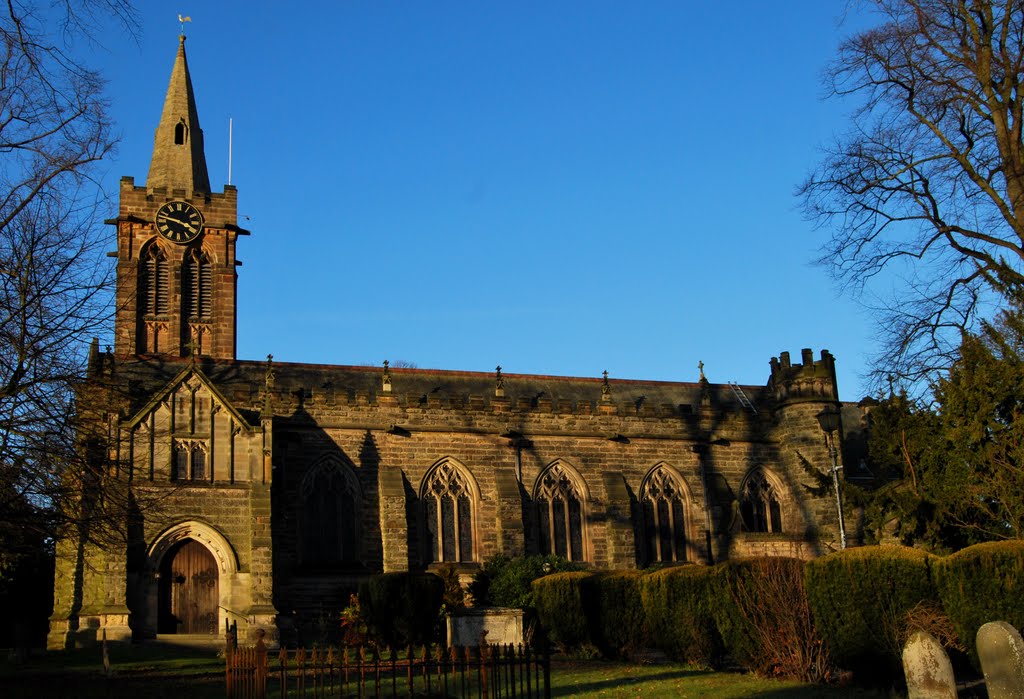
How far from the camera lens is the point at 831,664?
17969mm

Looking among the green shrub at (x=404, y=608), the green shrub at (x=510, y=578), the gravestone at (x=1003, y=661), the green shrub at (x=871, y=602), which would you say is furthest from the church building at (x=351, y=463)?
the gravestone at (x=1003, y=661)

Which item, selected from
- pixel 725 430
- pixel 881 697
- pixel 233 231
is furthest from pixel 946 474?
pixel 233 231

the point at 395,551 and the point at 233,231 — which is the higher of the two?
the point at 233,231

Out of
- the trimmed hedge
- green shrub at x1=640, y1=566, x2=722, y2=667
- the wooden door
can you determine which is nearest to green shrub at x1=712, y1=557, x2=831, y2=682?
the trimmed hedge

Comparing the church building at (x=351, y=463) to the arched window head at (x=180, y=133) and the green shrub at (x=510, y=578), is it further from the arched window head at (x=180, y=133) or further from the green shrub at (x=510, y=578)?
the green shrub at (x=510, y=578)

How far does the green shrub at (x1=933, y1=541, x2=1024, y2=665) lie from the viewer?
591 inches

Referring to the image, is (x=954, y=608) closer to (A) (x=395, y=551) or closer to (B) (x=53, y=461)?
(B) (x=53, y=461)

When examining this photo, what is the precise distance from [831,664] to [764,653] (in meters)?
1.11

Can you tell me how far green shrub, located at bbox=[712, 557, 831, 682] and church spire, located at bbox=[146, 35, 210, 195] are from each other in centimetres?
2716

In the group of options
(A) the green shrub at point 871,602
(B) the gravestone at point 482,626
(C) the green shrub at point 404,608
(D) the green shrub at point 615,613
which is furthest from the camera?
(C) the green shrub at point 404,608

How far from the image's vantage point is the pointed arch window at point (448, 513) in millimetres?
32750

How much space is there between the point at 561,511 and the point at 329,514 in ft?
23.2

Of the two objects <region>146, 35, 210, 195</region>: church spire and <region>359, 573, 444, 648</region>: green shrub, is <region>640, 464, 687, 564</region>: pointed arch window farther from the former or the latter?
<region>146, 35, 210, 195</region>: church spire

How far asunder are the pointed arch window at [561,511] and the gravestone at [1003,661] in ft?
77.5
